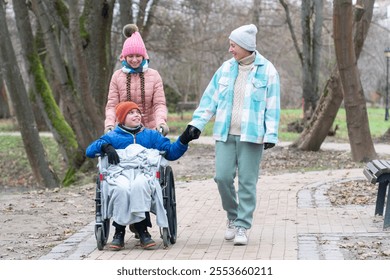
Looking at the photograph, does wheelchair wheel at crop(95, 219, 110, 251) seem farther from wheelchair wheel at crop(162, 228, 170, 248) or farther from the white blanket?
Result: wheelchair wheel at crop(162, 228, 170, 248)

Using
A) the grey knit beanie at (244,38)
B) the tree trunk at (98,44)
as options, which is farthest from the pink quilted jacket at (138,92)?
the tree trunk at (98,44)

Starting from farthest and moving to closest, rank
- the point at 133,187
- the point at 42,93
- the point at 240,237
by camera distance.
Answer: the point at 42,93 < the point at 240,237 < the point at 133,187

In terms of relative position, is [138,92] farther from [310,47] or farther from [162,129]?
[310,47]

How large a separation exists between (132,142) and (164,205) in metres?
0.66

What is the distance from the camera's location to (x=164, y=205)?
8.69m

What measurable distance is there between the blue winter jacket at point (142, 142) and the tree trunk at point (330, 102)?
11.1 meters

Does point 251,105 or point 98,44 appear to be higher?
point 251,105

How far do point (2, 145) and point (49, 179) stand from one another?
12.2m

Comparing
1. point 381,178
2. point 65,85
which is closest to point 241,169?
point 381,178

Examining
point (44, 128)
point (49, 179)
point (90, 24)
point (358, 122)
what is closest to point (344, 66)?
point (358, 122)

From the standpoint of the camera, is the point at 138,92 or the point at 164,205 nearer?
the point at 164,205

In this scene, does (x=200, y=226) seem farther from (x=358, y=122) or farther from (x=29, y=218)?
(x=358, y=122)

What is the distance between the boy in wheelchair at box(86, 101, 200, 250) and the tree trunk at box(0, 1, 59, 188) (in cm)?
1163

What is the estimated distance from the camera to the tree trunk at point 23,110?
786 inches
